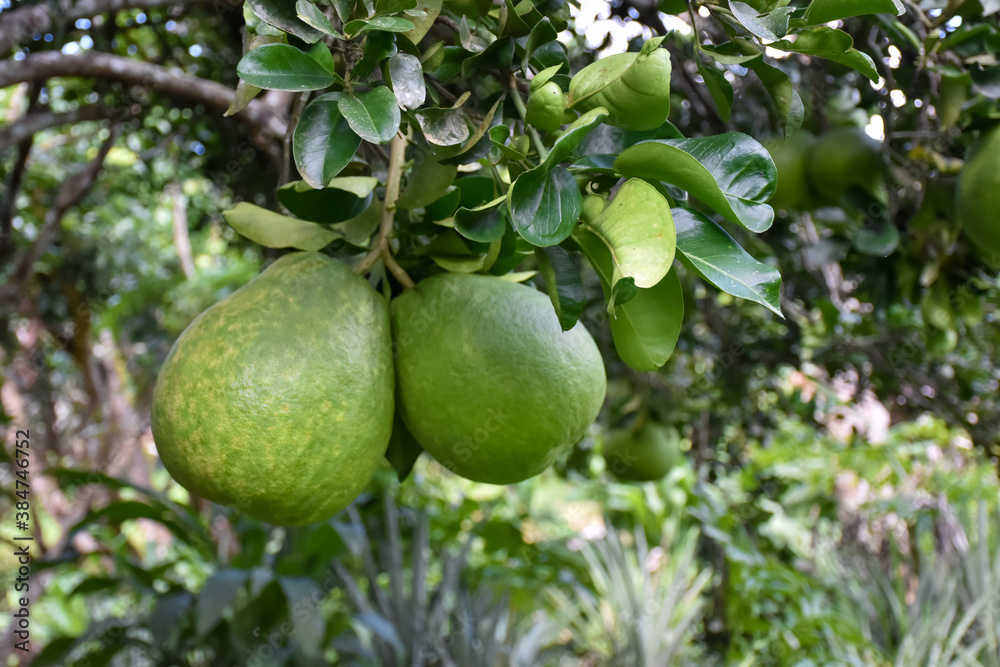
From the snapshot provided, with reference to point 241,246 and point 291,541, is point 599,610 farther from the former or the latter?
point 241,246

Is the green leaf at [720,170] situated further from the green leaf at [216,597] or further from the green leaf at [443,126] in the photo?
the green leaf at [216,597]

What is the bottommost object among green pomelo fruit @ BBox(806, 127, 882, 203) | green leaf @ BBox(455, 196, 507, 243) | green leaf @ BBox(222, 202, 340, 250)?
green pomelo fruit @ BBox(806, 127, 882, 203)

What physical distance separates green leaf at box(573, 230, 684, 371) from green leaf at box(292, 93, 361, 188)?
0.20 metres

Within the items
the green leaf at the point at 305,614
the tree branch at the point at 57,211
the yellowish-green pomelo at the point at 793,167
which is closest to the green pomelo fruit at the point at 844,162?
the yellowish-green pomelo at the point at 793,167

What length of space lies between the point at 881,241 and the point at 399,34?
3.03ft

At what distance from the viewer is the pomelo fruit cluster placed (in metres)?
0.60

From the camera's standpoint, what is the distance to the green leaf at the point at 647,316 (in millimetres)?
520

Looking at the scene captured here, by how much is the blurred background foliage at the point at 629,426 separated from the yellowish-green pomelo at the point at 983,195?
0.25 ft

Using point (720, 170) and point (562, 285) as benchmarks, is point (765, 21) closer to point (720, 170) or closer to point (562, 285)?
point (720, 170)

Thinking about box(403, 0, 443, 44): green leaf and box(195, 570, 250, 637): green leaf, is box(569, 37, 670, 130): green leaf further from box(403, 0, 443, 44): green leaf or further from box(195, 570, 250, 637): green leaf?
box(195, 570, 250, 637): green leaf

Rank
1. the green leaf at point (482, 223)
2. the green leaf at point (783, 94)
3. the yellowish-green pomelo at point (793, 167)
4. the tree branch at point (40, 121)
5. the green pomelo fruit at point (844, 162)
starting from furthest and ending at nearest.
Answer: the tree branch at point (40, 121)
the yellowish-green pomelo at point (793, 167)
the green pomelo fruit at point (844, 162)
the green leaf at point (783, 94)
the green leaf at point (482, 223)

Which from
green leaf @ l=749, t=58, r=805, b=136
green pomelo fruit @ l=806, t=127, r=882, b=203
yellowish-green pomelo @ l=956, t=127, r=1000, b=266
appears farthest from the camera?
green pomelo fruit @ l=806, t=127, r=882, b=203

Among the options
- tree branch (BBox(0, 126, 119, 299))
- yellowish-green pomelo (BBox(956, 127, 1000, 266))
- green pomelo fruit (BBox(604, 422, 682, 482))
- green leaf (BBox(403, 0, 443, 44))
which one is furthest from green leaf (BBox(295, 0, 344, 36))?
tree branch (BBox(0, 126, 119, 299))

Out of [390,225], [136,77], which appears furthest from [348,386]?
[136,77]
